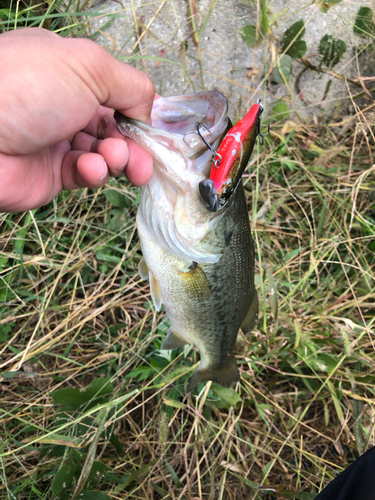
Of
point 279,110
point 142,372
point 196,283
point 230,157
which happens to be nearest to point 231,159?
point 230,157

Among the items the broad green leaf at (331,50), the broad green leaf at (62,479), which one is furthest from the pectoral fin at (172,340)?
the broad green leaf at (331,50)

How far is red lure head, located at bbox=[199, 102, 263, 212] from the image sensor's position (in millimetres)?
1267

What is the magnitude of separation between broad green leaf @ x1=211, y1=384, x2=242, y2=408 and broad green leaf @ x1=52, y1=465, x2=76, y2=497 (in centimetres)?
107

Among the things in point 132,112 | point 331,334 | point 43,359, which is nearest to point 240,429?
point 331,334

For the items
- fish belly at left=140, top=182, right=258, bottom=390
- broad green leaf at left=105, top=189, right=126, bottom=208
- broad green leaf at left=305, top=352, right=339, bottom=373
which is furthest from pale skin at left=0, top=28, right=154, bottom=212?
broad green leaf at left=305, top=352, right=339, bottom=373

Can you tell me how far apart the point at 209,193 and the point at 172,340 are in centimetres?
114

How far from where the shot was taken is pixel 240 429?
2.80m

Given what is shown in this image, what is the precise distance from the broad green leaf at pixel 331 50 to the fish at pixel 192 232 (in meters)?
2.23

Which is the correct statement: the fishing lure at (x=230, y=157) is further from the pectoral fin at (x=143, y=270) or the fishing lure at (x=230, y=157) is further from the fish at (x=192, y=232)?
the pectoral fin at (x=143, y=270)

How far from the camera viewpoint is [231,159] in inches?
50.8

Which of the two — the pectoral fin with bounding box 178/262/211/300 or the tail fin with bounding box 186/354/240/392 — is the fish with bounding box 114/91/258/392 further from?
the tail fin with bounding box 186/354/240/392

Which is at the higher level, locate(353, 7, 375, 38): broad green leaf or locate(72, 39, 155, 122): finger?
locate(72, 39, 155, 122): finger

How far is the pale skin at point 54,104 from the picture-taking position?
48.5 inches

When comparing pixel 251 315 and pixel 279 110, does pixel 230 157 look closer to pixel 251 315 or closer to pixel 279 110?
pixel 251 315
